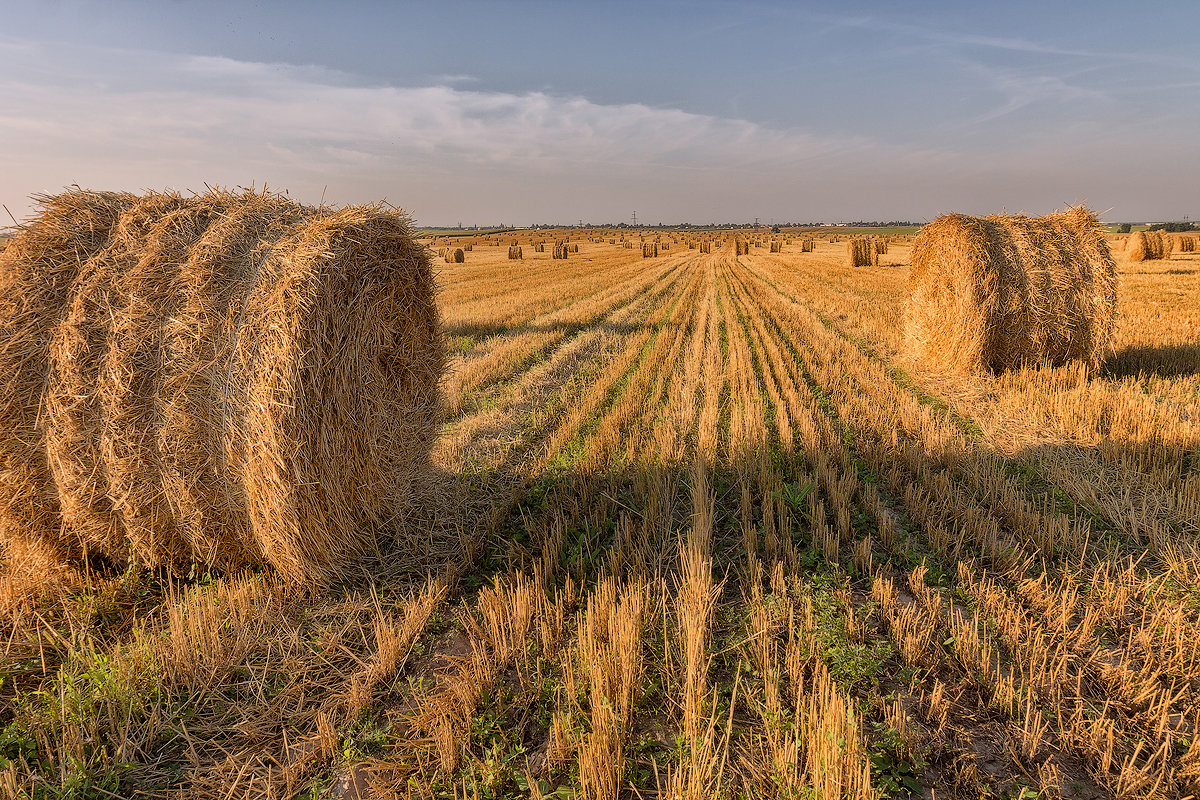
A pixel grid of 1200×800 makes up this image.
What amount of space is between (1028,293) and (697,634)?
28.2 ft

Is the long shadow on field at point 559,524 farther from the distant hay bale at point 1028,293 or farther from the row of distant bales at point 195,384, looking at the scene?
the distant hay bale at point 1028,293

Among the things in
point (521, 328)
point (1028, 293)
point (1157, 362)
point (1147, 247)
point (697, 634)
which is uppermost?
point (1147, 247)

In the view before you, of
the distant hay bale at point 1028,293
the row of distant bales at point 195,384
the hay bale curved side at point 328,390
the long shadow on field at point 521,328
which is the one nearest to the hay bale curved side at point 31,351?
the row of distant bales at point 195,384

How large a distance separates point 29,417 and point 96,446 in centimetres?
54

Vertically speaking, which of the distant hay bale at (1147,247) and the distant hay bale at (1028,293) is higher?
the distant hay bale at (1147,247)

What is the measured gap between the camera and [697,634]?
3352 mm

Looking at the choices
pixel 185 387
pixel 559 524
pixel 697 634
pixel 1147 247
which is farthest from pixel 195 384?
pixel 1147 247

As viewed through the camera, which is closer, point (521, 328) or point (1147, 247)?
point (521, 328)

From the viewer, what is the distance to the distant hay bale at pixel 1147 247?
28625 mm

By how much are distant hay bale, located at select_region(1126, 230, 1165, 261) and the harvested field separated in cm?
2984

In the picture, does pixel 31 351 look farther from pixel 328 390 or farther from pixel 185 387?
pixel 328 390

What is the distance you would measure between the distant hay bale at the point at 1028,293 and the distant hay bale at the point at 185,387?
8.91 m

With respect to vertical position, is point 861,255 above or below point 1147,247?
above

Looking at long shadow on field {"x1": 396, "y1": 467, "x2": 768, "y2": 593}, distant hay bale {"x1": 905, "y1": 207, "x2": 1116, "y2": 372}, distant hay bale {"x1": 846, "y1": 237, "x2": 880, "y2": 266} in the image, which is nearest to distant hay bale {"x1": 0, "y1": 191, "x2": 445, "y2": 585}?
long shadow on field {"x1": 396, "y1": 467, "x2": 768, "y2": 593}
